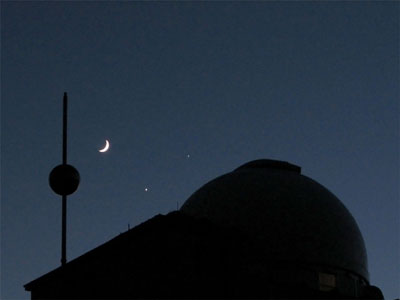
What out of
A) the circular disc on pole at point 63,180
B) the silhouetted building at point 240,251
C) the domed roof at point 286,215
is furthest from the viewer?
the domed roof at point 286,215

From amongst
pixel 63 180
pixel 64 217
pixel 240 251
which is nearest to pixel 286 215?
pixel 240 251

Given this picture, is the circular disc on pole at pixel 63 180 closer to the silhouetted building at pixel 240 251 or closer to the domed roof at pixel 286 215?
the silhouetted building at pixel 240 251

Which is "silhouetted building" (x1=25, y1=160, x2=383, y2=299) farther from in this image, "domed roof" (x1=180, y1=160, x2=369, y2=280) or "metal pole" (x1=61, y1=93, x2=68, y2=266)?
"metal pole" (x1=61, y1=93, x2=68, y2=266)

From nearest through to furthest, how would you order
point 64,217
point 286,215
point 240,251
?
point 64,217, point 240,251, point 286,215

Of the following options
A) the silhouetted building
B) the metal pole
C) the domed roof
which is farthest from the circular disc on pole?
the domed roof

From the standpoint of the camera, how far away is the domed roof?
123 ft

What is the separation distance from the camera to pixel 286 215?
38250 millimetres

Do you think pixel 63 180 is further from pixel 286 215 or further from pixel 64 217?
pixel 286 215

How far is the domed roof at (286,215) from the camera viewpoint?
37.5 metres

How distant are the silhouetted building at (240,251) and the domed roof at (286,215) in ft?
0.18

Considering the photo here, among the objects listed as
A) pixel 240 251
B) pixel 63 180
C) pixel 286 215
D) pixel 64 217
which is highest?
pixel 286 215

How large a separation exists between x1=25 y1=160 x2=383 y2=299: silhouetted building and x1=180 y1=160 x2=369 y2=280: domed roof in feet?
0.18

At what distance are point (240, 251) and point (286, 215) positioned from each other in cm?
542

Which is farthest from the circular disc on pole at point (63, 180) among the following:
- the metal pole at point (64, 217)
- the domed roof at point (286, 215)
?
the domed roof at point (286, 215)
